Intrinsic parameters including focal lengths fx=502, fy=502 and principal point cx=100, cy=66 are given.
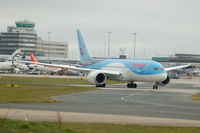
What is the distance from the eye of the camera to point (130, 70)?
7462cm

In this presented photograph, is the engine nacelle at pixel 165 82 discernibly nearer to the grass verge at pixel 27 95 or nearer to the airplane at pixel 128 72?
the airplane at pixel 128 72

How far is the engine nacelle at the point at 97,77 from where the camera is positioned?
72.2 metres

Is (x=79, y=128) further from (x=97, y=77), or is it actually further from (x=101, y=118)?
(x=97, y=77)

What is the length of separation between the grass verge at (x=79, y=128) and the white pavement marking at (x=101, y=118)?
1.67 metres

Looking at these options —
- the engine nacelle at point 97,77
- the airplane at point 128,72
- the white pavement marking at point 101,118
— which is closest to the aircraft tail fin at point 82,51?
the airplane at point 128,72

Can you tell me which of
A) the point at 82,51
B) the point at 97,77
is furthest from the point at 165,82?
the point at 82,51

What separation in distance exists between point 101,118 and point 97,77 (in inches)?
1701

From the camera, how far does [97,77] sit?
239 feet

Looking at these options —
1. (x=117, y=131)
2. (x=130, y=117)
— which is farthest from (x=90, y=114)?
(x=117, y=131)

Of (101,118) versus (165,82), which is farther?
(165,82)

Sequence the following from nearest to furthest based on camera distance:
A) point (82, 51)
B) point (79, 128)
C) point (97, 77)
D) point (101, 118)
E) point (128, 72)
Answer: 1. point (79, 128)
2. point (101, 118)
3. point (97, 77)
4. point (128, 72)
5. point (82, 51)

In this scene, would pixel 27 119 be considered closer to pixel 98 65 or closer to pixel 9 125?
pixel 9 125

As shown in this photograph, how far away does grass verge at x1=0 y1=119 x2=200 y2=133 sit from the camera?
894 inches

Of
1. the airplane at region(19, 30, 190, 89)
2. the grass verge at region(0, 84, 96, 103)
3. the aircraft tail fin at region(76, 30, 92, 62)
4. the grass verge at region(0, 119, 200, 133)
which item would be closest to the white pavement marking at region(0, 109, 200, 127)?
the grass verge at region(0, 119, 200, 133)
